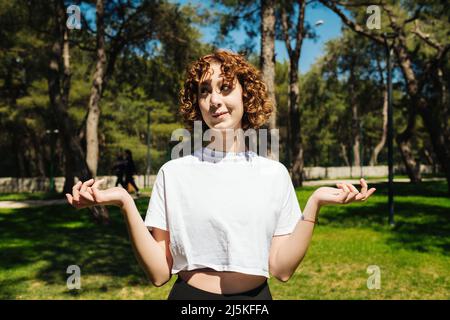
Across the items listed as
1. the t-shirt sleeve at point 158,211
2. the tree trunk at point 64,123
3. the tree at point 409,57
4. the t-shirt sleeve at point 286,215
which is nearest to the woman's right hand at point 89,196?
the t-shirt sleeve at point 158,211

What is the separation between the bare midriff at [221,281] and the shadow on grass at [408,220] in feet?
27.3

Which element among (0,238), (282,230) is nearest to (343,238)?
(0,238)

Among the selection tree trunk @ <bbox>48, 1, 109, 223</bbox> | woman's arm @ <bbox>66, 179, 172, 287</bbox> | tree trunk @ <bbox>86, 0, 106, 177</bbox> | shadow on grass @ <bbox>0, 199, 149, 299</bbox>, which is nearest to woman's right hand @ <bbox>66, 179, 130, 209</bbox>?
woman's arm @ <bbox>66, 179, 172, 287</bbox>

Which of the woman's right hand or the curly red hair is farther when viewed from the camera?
the curly red hair

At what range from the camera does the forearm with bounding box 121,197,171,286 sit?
68.3 inches

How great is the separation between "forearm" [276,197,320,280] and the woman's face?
1.44 ft

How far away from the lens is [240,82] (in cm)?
200

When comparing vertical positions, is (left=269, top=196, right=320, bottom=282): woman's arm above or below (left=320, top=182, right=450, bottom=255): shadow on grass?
above

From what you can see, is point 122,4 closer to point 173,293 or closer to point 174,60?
point 174,60

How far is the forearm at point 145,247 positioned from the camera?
1734 mm

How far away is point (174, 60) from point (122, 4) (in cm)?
257

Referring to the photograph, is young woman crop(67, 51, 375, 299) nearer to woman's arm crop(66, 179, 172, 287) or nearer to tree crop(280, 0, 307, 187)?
woman's arm crop(66, 179, 172, 287)

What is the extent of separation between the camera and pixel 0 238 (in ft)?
36.5
